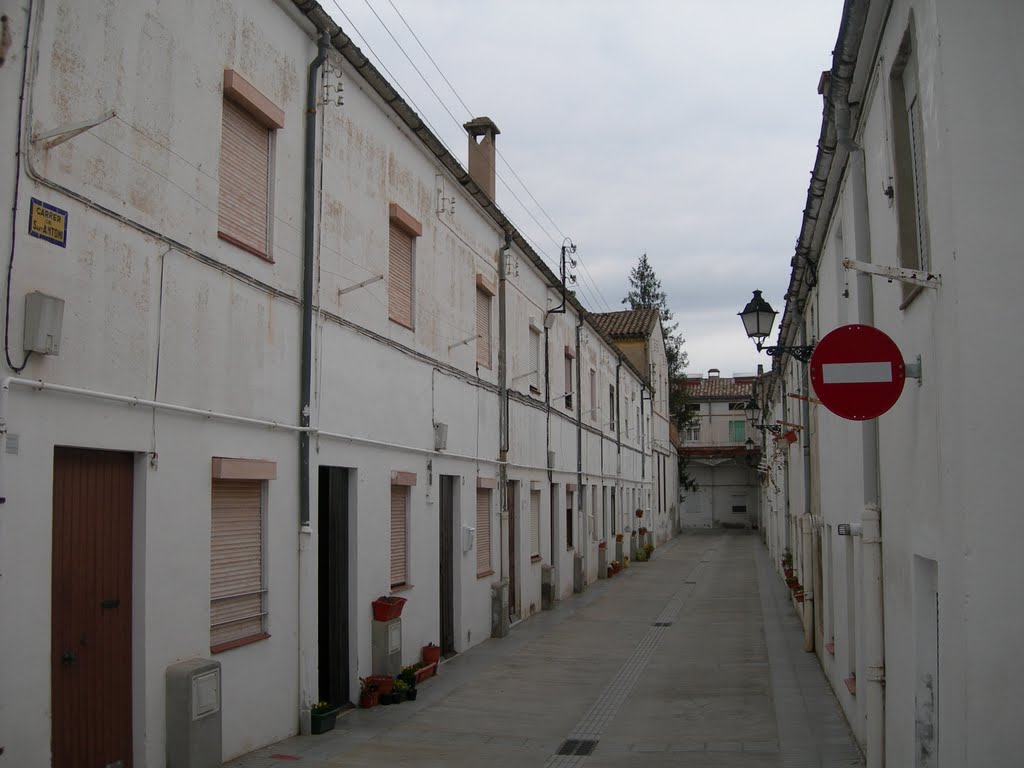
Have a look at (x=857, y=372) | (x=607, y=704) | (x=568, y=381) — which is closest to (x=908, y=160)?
(x=857, y=372)

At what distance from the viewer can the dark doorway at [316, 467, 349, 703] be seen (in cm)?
1062

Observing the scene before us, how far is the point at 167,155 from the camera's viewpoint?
768cm

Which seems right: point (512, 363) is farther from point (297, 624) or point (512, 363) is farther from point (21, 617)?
point (21, 617)

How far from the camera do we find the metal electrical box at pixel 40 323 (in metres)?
6.02

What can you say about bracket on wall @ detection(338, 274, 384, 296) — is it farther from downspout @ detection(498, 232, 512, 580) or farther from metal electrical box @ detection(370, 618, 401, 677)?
downspout @ detection(498, 232, 512, 580)

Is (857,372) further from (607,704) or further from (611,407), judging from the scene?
(611,407)

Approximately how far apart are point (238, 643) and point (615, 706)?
16.0 ft

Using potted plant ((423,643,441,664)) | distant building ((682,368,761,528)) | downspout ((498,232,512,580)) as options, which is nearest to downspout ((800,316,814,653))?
downspout ((498,232,512,580))

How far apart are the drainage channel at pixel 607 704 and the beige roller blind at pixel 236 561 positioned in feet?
9.80

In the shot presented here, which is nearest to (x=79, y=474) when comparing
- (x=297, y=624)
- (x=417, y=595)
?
(x=297, y=624)

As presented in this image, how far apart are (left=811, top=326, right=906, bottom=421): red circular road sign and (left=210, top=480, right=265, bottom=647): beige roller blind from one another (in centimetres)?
515

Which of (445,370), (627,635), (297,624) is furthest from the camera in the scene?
(627,635)

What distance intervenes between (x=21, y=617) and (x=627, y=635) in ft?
42.1

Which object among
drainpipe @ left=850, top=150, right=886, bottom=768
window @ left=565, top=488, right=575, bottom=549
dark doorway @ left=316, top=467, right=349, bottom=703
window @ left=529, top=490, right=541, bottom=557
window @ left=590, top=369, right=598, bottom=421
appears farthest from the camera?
window @ left=590, top=369, right=598, bottom=421
